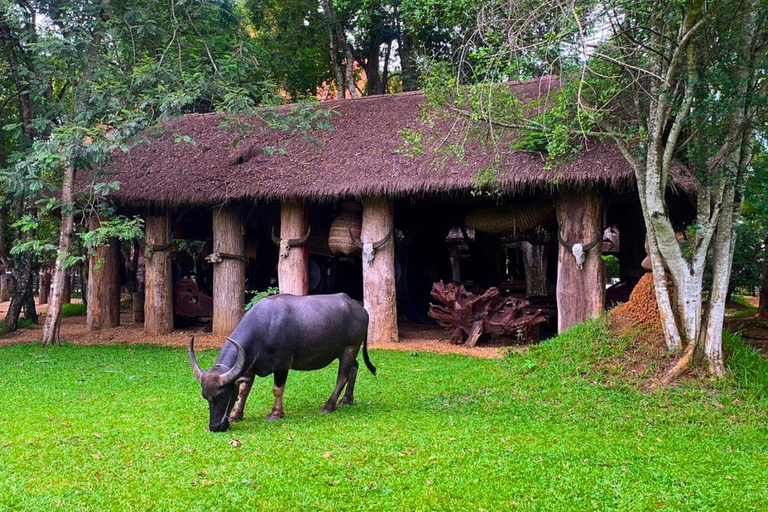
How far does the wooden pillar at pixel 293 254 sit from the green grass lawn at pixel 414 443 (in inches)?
166

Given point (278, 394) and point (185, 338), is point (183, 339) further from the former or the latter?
point (278, 394)

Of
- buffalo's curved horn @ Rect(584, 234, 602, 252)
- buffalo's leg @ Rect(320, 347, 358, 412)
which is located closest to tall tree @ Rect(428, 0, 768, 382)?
buffalo's curved horn @ Rect(584, 234, 602, 252)

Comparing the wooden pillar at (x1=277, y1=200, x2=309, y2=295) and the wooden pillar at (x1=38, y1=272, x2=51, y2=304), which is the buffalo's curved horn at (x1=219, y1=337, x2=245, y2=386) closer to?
the wooden pillar at (x1=277, y1=200, x2=309, y2=295)

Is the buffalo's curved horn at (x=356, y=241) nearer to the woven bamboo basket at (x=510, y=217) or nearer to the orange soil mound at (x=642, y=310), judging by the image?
the woven bamboo basket at (x=510, y=217)

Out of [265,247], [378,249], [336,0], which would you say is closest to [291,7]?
[336,0]

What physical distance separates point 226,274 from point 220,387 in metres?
7.61

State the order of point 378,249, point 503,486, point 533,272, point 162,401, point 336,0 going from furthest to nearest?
point 533,272, point 336,0, point 378,249, point 162,401, point 503,486

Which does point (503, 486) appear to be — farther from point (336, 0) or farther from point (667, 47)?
point (336, 0)

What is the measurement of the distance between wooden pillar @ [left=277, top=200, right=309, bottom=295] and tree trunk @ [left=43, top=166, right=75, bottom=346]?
3.73 m

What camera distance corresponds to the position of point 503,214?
40.9 ft

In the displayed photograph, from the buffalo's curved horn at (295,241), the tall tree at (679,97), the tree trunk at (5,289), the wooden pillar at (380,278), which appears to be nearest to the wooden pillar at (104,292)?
the buffalo's curved horn at (295,241)

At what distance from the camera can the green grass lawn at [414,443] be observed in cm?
424

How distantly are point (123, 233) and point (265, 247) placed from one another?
601 centimetres

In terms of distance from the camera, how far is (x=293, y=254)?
12562 millimetres
